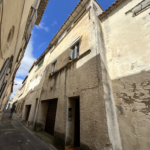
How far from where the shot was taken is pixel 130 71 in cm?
310

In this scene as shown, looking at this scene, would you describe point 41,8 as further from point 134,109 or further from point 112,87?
point 134,109

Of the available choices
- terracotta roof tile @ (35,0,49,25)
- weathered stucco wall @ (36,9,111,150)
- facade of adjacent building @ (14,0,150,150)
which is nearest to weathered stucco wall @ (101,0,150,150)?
facade of adjacent building @ (14,0,150,150)

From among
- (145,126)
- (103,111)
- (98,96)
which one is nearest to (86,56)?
(98,96)

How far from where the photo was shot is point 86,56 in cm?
397

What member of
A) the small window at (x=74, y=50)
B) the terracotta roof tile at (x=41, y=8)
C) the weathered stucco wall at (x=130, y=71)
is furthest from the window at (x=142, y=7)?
the terracotta roof tile at (x=41, y=8)

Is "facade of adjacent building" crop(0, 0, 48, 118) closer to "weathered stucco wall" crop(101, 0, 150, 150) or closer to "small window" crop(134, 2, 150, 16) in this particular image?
"weathered stucco wall" crop(101, 0, 150, 150)

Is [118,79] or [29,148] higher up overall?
[118,79]

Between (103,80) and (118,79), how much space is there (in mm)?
849

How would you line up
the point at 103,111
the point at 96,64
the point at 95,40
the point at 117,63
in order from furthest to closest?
the point at 95,40
the point at 117,63
the point at 96,64
the point at 103,111

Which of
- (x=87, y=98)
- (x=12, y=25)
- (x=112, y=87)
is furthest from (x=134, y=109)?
(x=12, y=25)

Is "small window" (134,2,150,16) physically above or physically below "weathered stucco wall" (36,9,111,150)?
above

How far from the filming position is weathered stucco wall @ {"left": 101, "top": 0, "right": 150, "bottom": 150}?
8.18ft

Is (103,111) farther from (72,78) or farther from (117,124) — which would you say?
(72,78)

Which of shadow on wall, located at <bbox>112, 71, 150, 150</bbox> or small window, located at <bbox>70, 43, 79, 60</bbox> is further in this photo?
small window, located at <bbox>70, 43, 79, 60</bbox>
